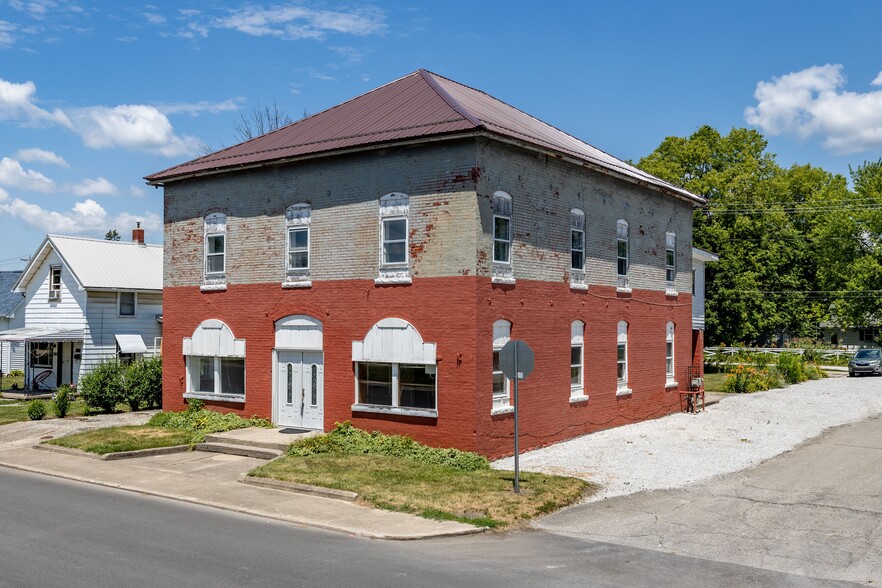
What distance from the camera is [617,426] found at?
2408cm

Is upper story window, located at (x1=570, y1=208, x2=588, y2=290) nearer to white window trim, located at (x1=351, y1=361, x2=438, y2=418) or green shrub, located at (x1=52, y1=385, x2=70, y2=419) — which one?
white window trim, located at (x1=351, y1=361, x2=438, y2=418)

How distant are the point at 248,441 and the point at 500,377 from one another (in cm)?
615

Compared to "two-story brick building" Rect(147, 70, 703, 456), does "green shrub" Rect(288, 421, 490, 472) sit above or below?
below

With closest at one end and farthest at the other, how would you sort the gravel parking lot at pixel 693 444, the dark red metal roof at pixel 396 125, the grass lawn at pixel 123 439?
the gravel parking lot at pixel 693 444 < the dark red metal roof at pixel 396 125 < the grass lawn at pixel 123 439

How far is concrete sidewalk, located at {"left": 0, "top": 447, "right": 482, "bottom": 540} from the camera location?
1277cm

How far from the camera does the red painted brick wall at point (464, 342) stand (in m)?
18.0

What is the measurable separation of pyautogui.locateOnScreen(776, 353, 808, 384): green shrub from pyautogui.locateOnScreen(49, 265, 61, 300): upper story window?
3478cm

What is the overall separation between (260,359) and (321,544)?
10.7 m

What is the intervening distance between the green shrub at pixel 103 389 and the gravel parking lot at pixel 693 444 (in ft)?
47.3

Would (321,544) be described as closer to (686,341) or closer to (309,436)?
(309,436)

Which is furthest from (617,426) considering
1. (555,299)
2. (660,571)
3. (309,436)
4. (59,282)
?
(59,282)

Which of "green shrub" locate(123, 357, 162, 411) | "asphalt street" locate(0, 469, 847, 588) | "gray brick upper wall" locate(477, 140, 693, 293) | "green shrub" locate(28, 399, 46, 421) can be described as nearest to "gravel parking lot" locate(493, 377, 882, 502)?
"asphalt street" locate(0, 469, 847, 588)

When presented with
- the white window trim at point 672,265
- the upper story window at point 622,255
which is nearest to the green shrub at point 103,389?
the upper story window at point 622,255

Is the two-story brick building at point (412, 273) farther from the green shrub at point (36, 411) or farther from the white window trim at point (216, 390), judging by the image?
the green shrub at point (36, 411)
